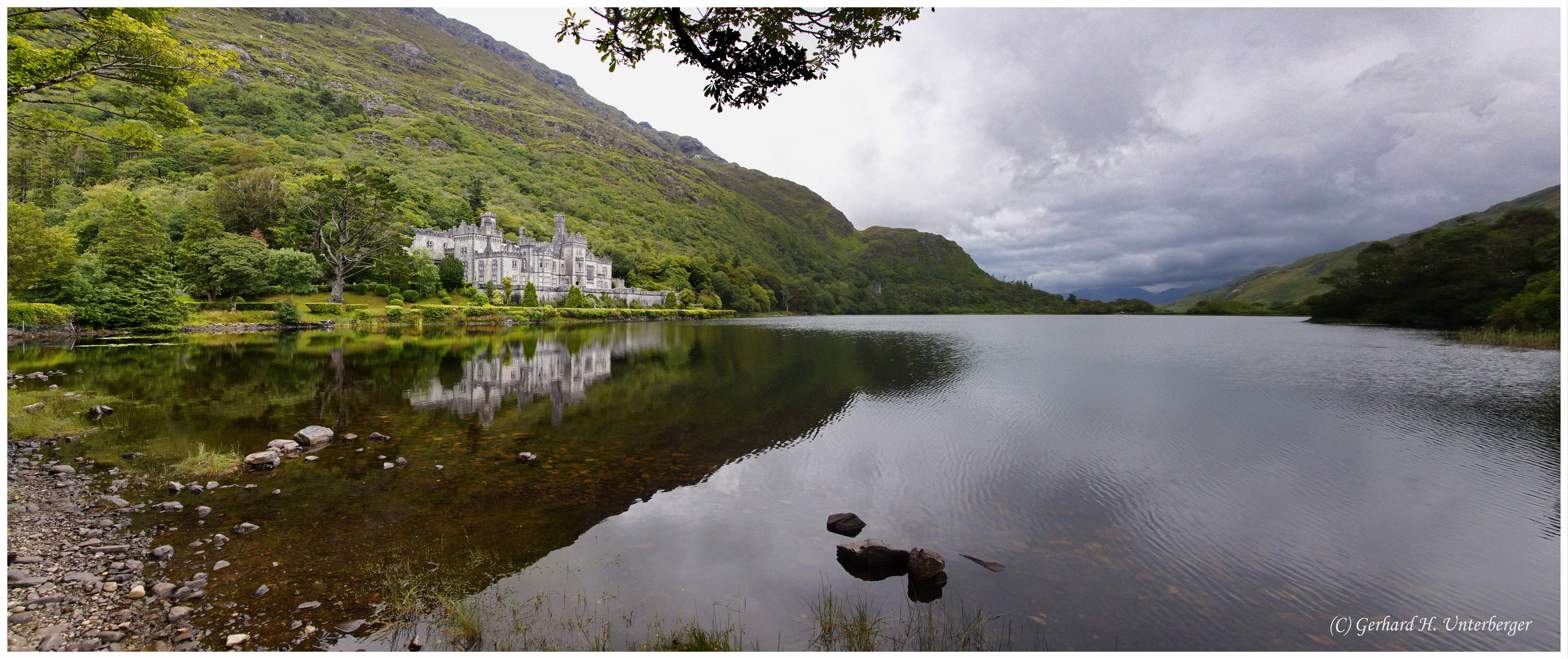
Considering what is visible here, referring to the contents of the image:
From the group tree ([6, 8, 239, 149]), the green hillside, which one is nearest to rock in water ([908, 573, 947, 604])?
tree ([6, 8, 239, 149])

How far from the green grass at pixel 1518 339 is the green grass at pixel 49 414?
5987 cm

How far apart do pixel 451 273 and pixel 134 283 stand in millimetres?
38269

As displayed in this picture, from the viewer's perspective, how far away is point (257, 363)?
2488cm

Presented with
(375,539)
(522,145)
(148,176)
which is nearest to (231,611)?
(375,539)

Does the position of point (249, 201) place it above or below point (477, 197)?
below

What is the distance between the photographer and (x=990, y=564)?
759 cm

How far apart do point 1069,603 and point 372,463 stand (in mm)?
11870

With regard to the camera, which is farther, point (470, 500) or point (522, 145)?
point (522, 145)

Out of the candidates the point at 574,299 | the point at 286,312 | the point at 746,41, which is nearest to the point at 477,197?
the point at 574,299

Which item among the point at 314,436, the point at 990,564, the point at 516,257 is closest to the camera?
the point at 990,564

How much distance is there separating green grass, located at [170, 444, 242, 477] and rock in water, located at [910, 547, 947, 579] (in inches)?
452

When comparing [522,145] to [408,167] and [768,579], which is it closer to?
[408,167]

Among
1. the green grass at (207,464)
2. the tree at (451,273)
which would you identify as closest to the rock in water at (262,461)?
the green grass at (207,464)

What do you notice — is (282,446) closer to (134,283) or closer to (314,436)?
(314,436)
